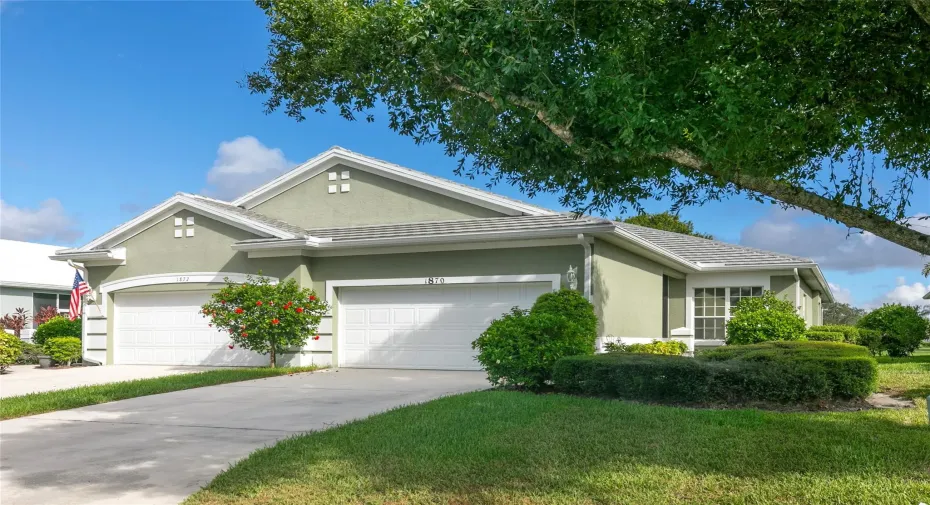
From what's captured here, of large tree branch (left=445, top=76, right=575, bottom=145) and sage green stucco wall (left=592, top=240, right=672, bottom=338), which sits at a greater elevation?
large tree branch (left=445, top=76, right=575, bottom=145)

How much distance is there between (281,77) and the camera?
31.3 feet

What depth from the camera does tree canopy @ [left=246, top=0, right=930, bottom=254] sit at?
7.19 meters

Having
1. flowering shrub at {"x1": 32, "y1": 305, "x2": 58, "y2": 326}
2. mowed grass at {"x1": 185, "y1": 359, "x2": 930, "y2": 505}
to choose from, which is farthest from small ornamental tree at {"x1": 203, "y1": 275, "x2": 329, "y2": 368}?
flowering shrub at {"x1": 32, "y1": 305, "x2": 58, "y2": 326}

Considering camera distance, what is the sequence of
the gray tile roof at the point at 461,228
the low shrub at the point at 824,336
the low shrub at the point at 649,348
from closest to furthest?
the gray tile roof at the point at 461,228 < the low shrub at the point at 649,348 < the low shrub at the point at 824,336

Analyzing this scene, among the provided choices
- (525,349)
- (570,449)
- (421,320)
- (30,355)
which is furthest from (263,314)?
(570,449)

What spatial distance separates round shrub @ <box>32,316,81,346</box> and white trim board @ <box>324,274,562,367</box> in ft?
27.4

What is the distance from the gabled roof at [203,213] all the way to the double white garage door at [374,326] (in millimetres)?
1654

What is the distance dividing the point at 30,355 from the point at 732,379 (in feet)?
60.3

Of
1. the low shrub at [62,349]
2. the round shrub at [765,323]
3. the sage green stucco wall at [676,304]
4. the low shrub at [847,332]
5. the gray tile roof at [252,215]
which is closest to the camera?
the gray tile roof at [252,215]

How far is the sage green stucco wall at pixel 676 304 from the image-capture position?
74.4ft

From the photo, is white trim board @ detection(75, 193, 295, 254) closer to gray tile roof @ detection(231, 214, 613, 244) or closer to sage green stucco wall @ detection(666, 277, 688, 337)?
gray tile roof @ detection(231, 214, 613, 244)

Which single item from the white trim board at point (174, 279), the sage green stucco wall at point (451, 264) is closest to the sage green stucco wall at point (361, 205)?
the sage green stucco wall at point (451, 264)

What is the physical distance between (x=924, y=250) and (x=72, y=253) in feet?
64.8

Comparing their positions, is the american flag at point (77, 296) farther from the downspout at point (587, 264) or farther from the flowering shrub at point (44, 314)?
the downspout at point (587, 264)
